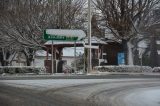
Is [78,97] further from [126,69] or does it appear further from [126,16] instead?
[126,16]

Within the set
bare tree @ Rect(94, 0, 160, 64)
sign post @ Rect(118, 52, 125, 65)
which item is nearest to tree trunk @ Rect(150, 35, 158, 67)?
sign post @ Rect(118, 52, 125, 65)

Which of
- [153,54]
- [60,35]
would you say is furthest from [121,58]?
[60,35]

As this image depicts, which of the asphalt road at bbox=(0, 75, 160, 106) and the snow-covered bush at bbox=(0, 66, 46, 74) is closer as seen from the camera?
the asphalt road at bbox=(0, 75, 160, 106)

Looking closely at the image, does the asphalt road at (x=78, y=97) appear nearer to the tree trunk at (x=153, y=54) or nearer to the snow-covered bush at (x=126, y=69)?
the snow-covered bush at (x=126, y=69)

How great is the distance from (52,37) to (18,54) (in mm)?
25643

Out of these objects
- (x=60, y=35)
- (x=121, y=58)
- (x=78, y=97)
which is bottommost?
(x=78, y=97)

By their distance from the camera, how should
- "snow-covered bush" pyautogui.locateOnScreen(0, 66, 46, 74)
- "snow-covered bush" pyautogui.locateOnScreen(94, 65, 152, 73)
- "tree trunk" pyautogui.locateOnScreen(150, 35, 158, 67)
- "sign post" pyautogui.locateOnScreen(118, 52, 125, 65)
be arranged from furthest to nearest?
1. "tree trunk" pyautogui.locateOnScreen(150, 35, 158, 67)
2. "sign post" pyautogui.locateOnScreen(118, 52, 125, 65)
3. "snow-covered bush" pyautogui.locateOnScreen(94, 65, 152, 73)
4. "snow-covered bush" pyautogui.locateOnScreen(0, 66, 46, 74)

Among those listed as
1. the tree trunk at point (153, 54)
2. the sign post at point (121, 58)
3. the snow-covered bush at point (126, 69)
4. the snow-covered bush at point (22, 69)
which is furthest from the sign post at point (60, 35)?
the tree trunk at point (153, 54)

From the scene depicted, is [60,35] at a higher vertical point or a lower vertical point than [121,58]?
higher

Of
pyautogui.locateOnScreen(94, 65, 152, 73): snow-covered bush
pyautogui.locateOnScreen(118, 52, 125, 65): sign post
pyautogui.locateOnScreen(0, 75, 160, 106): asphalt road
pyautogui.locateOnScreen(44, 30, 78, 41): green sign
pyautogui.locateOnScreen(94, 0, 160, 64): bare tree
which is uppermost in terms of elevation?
pyautogui.locateOnScreen(94, 0, 160, 64): bare tree

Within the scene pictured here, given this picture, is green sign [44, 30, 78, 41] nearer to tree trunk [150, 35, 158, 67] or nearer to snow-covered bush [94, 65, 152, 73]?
snow-covered bush [94, 65, 152, 73]

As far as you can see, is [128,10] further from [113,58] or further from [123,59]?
[113,58]

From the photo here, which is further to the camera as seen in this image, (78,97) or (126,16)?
(126,16)

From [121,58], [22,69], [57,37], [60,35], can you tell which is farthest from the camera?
[121,58]
